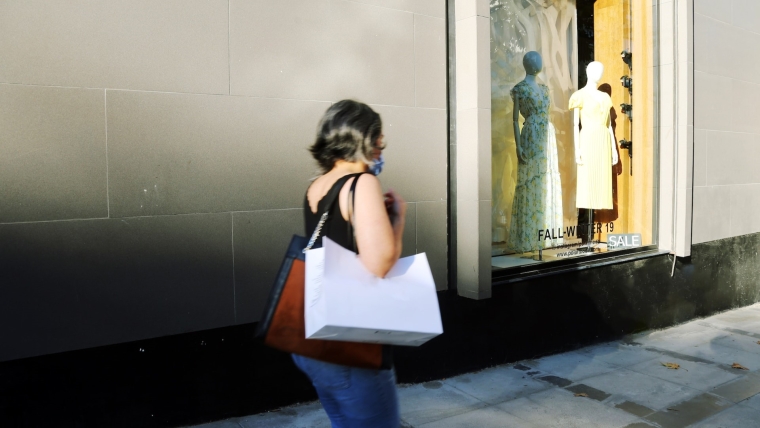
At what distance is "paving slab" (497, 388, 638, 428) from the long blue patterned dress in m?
1.72

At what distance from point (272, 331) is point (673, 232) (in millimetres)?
5922

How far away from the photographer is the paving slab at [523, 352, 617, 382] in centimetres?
519

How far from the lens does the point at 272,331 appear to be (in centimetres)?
206

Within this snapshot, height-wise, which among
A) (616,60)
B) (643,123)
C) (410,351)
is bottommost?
(410,351)

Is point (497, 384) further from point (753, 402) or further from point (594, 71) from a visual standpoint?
point (594, 71)

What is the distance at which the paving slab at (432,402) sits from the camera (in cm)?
425

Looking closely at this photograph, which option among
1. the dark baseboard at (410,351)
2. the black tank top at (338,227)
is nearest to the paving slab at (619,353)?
the dark baseboard at (410,351)

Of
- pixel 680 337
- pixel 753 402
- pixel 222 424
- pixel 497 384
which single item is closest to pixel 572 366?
pixel 497 384

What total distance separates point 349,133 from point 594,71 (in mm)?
5252

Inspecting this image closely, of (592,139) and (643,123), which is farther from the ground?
(643,123)

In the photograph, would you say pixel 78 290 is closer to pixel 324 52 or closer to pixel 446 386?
pixel 324 52

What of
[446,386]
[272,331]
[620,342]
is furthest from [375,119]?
[620,342]

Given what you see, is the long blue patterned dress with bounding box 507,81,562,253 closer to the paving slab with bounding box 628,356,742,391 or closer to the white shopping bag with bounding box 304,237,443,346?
the paving slab with bounding box 628,356,742,391

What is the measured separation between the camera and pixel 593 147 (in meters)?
6.71
